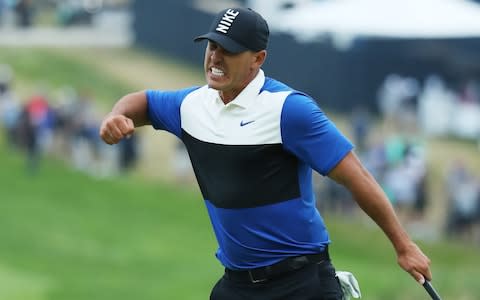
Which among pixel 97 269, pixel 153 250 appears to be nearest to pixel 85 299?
pixel 97 269

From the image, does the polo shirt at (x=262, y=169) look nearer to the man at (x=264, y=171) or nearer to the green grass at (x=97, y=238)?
the man at (x=264, y=171)

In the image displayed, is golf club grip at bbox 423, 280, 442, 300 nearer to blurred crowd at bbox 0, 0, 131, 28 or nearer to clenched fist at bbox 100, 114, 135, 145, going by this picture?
clenched fist at bbox 100, 114, 135, 145

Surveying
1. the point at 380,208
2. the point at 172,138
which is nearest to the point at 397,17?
the point at 172,138

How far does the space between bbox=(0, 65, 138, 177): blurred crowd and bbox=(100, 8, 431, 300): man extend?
22.1 m

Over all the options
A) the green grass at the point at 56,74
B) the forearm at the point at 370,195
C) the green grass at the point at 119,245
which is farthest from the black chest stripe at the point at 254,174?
the green grass at the point at 56,74

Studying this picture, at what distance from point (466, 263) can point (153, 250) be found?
5738 millimetres

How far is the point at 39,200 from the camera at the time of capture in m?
27.0

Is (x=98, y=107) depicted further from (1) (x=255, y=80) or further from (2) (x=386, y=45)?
(1) (x=255, y=80)

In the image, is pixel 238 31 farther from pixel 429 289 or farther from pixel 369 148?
pixel 369 148

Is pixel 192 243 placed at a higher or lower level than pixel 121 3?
lower

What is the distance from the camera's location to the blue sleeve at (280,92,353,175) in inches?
229

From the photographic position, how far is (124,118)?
6039 millimetres

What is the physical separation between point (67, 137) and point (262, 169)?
2297cm

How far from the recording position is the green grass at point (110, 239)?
1888 cm
